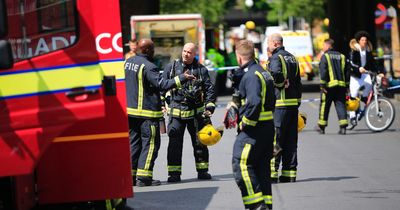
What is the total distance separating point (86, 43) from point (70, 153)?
103 centimetres

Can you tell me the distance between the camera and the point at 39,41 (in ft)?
25.4

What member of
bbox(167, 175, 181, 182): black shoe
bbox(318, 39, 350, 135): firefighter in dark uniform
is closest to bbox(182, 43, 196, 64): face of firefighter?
bbox(167, 175, 181, 182): black shoe

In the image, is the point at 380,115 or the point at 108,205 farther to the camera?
the point at 380,115

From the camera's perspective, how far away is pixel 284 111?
1246 cm

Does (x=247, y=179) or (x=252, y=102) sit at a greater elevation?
(x=252, y=102)

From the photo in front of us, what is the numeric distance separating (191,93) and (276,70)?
1.11m

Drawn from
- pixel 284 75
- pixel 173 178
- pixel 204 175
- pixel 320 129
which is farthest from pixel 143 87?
pixel 320 129

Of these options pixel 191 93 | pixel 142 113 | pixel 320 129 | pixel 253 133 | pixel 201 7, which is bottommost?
pixel 201 7

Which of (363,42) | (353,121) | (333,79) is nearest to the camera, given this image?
(333,79)

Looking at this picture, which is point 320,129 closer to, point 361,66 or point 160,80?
point 361,66

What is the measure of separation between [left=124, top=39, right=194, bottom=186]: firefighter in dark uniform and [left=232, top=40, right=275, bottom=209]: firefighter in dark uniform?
2726mm

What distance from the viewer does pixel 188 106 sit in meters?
12.8

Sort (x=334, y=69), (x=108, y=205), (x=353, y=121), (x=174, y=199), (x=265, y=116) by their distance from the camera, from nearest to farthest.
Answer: (x=108, y=205) → (x=265, y=116) → (x=174, y=199) → (x=334, y=69) → (x=353, y=121)

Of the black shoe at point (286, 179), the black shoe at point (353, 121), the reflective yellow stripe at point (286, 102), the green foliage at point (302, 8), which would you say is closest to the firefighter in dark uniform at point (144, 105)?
the reflective yellow stripe at point (286, 102)
